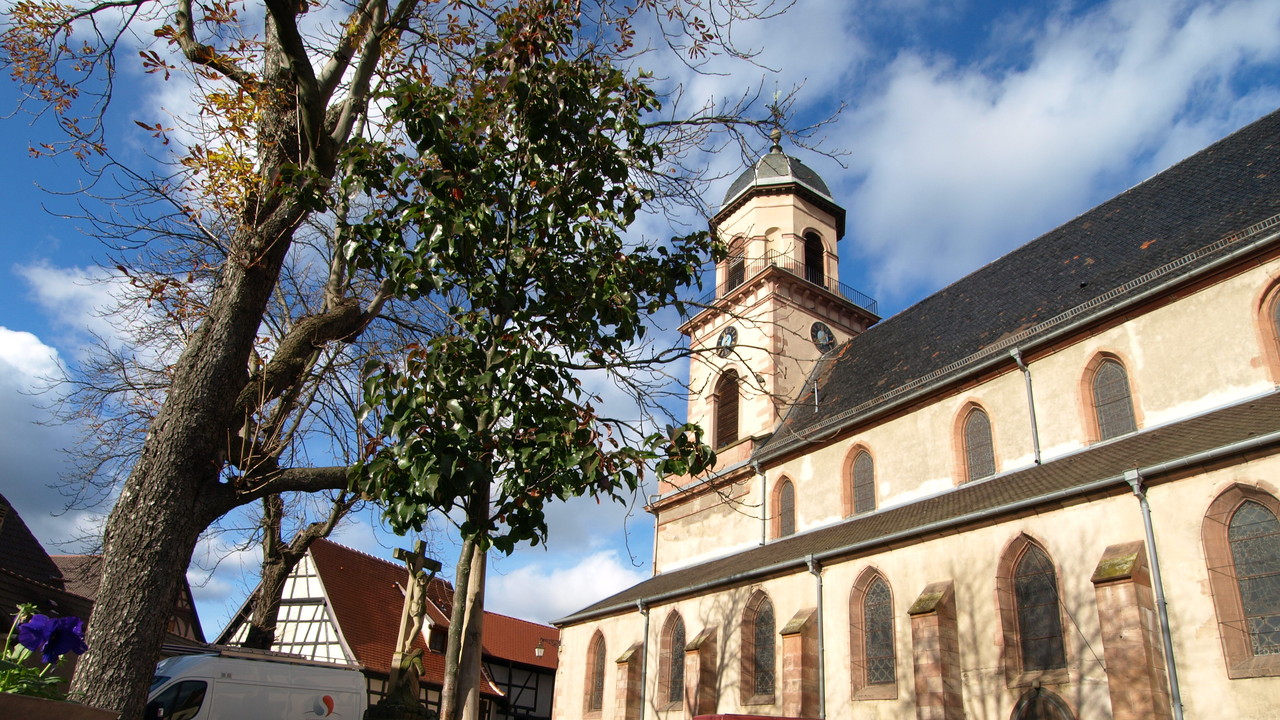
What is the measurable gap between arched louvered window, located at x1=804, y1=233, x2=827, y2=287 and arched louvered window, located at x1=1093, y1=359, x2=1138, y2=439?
1312 cm

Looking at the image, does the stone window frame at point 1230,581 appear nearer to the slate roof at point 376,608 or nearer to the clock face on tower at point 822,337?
the clock face on tower at point 822,337

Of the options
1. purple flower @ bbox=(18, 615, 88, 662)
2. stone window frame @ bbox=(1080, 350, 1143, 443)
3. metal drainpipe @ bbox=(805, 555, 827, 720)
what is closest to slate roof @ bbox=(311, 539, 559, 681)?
metal drainpipe @ bbox=(805, 555, 827, 720)

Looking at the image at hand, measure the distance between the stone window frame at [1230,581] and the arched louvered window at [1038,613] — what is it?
203 centimetres

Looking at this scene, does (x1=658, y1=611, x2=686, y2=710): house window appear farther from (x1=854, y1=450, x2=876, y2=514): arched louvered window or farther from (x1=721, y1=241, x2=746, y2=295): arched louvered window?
(x1=721, y1=241, x2=746, y2=295): arched louvered window

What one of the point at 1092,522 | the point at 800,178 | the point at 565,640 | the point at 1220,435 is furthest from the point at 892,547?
the point at 800,178

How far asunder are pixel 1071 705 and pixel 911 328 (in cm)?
1143

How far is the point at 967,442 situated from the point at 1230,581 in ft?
20.4

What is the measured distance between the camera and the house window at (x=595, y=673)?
20.7 metres

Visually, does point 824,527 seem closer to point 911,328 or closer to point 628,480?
point 911,328

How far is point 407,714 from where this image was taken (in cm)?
756

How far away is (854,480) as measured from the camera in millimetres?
17781

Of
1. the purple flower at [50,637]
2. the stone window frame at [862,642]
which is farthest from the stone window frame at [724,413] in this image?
the purple flower at [50,637]

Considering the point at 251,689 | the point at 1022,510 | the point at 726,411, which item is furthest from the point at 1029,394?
the point at 251,689

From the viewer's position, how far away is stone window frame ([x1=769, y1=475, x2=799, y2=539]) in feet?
62.4
